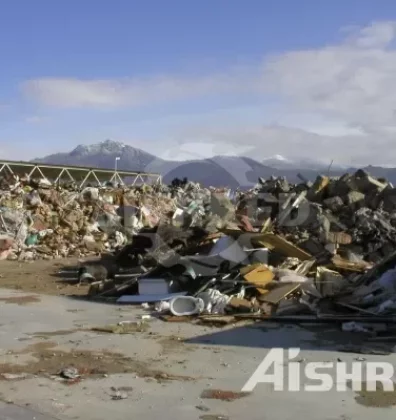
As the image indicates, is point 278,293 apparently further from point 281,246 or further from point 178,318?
point 281,246

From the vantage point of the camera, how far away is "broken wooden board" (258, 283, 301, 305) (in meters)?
10.4

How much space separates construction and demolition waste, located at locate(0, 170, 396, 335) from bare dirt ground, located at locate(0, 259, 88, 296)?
22.3 inches

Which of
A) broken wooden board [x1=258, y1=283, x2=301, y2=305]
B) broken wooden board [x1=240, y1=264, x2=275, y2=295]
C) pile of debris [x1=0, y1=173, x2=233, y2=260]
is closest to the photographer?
broken wooden board [x1=258, y1=283, x2=301, y2=305]

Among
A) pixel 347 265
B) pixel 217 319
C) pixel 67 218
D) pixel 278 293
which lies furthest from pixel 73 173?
pixel 217 319

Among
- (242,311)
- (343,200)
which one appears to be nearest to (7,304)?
(242,311)

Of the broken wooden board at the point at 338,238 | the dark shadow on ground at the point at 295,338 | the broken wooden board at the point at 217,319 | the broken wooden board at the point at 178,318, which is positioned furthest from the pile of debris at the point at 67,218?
the dark shadow on ground at the point at 295,338

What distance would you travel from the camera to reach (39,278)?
15.3m

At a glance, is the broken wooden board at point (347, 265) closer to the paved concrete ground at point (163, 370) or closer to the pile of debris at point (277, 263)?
the pile of debris at point (277, 263)

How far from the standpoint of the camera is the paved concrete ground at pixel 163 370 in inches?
224

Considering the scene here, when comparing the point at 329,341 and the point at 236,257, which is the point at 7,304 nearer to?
the point at 236,257

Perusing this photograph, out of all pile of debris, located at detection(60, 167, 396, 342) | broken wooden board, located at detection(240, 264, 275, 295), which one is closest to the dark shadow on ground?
pile of debris, located at detection(60, 167, 396, 342)

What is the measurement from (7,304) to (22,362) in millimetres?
4365

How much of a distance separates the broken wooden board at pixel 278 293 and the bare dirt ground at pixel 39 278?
13.5 ft

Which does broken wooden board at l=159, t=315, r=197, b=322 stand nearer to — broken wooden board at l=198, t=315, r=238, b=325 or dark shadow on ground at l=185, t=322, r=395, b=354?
broken wooden board at l=198, t=315, r=238, b=325
